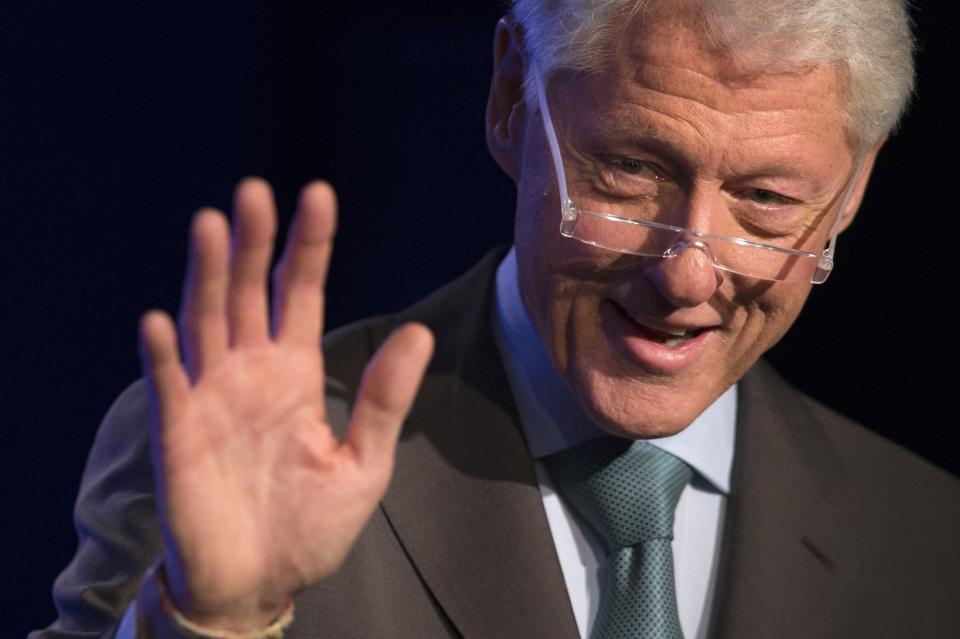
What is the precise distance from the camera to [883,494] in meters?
2.00

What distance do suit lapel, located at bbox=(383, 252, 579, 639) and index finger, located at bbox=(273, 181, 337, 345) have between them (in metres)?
0.54

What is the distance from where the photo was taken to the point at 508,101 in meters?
1.79

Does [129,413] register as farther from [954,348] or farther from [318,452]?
[954,348]

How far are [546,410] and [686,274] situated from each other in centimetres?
35

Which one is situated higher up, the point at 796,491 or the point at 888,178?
the point at 888,178

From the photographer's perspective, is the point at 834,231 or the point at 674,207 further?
the point at 834,231

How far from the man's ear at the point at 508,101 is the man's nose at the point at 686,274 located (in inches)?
11.6

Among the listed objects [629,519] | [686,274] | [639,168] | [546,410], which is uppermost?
[639,168]

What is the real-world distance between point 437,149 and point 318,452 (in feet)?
4.47

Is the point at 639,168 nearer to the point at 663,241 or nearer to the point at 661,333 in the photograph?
the point at 663,241

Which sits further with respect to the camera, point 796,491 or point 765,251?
point 796,491

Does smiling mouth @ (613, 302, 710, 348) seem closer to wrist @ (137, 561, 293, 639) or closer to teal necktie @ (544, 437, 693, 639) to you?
teal necktie @ (544, 437, 693, 639)

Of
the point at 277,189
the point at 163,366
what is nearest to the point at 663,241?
the point at 163,366

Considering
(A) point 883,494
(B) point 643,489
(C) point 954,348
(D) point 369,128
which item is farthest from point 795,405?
(D) point 369,128
